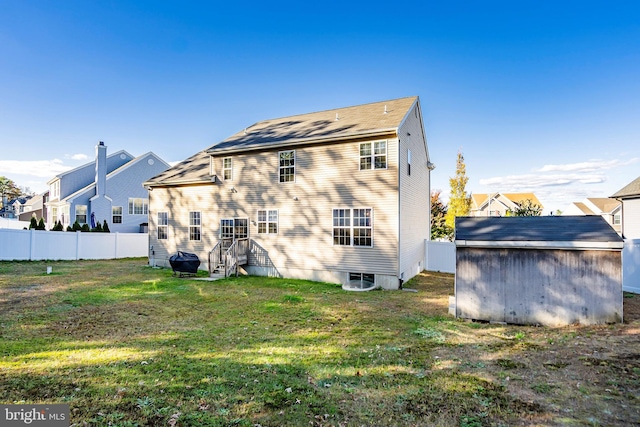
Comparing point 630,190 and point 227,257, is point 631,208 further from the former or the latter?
point 227,257

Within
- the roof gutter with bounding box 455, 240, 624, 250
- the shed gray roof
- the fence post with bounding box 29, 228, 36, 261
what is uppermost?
the shed gray roof

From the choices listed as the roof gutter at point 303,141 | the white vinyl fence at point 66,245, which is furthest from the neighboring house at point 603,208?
the white vinyl fence at point 66,245

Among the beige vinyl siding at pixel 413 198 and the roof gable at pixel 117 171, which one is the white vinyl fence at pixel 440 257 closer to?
the beige vinyl siding at pixel 413 198

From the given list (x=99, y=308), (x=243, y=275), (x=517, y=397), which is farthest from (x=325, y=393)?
(x=243, y=275)

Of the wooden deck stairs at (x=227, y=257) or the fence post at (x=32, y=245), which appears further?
the fence post at (x=32, y=245)

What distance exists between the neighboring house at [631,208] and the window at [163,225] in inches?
1063

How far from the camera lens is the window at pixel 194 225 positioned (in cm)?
1639

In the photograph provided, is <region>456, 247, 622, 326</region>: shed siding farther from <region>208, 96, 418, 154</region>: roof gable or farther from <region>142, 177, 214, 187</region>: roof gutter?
<region>142, 177, 214, 187</region>: roof gutter

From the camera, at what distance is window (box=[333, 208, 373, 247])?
40.9 ft

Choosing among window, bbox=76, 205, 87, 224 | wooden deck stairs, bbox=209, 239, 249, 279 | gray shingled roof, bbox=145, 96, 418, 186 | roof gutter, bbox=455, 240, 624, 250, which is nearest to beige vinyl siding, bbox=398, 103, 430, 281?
gray shingled roof, bbox=145, 96, 418, 186

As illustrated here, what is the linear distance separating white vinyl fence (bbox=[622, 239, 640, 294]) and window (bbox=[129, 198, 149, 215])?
32.9 m

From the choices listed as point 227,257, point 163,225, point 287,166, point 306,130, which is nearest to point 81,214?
point 163,225

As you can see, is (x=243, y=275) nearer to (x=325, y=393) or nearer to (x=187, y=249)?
(x=187, y=249)

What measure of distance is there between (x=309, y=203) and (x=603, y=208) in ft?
130
